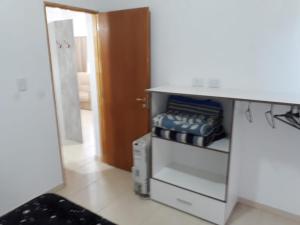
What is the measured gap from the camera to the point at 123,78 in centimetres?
281

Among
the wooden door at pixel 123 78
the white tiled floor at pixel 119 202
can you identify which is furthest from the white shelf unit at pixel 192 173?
the wooden door at pixel 123 78

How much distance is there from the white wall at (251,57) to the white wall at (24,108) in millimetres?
1184

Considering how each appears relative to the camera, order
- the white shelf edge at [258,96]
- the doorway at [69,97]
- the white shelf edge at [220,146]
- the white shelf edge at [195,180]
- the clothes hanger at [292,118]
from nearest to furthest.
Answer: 1. the white shelf edge at [258,96]
2. the clothes hanger at [292,118]
3. the white shelf edge at [220,146]
4. the white shelf edge at [195,180]
5. the doorway at [69,97]

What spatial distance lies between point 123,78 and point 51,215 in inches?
67.9

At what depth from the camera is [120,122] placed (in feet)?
9.84

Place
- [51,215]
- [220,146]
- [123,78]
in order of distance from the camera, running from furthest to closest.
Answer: [123,78]
[220,146]
[51,215]

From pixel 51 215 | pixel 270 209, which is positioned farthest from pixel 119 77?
pixel 270 209

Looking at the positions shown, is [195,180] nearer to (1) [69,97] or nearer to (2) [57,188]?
(2) [57,188]

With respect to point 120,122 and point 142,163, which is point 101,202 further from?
point 120,122

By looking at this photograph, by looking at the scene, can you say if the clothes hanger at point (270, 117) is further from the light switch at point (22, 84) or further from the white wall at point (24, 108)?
the light switch at point (22, 84)

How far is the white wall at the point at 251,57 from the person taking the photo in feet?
6.44

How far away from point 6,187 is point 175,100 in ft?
5.92

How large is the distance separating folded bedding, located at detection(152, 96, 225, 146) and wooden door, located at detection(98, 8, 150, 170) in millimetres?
461

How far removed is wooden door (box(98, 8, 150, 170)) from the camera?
260 cm
